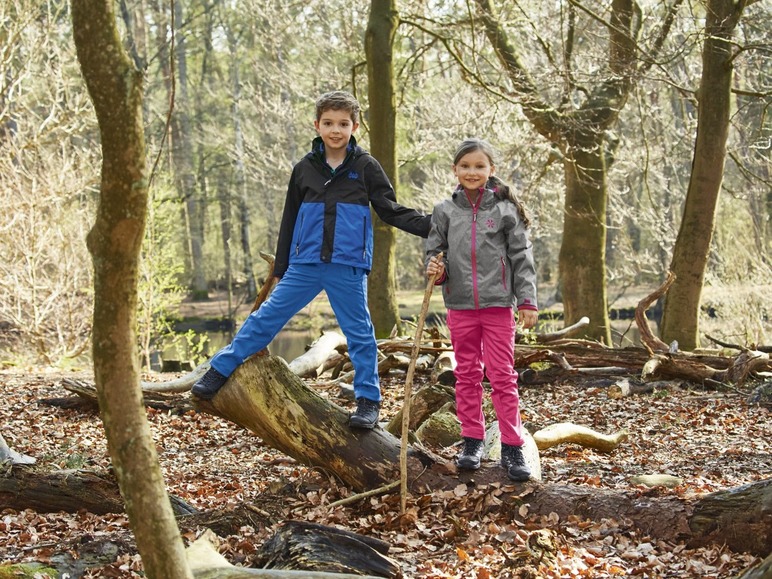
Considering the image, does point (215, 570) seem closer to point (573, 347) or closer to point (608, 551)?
point (608, 551)

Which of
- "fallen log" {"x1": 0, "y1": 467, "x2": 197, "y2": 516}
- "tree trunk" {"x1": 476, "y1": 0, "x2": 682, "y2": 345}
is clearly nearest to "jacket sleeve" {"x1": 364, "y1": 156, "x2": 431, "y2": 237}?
"fallen log" {"x1": 0, "y1": 467, "x2": 197, "y2": 516}

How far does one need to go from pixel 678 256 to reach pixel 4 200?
10.3 meters

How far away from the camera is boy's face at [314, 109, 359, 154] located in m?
4.36

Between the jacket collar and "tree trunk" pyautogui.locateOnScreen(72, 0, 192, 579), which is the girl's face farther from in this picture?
"tree trunk" pyautogui.locateOnScreen(72, 0, 192, 579)

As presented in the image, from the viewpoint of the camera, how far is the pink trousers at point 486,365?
4.26 metres

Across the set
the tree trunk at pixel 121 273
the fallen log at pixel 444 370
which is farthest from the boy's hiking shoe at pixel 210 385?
the fallen log at pixel 444 370

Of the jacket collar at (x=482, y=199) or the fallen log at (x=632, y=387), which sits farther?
the fallen log at (x=632, y=387)

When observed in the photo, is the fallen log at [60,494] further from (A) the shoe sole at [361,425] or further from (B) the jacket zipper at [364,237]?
(B) the jacket zipper at [364,237]

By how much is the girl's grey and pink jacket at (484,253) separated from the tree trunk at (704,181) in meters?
5.75

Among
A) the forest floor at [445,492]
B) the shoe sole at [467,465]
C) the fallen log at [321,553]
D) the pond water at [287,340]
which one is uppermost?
the shoe sole at [467,465]

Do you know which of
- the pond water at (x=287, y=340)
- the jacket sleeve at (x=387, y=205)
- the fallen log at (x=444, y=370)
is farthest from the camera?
the pond water at (x=287, y=340)

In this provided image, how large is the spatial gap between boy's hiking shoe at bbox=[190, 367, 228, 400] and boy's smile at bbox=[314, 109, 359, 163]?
1.41m

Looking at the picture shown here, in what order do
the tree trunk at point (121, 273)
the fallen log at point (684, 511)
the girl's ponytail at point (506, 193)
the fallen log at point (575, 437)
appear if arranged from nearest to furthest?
1. the tree trunk at point (121, 273)
2. the fallen log at point (684, 511)
3. the girl's ponytail at point (506, 193)
4. the fallen log at point (575, 437)

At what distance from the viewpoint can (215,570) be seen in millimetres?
3037
